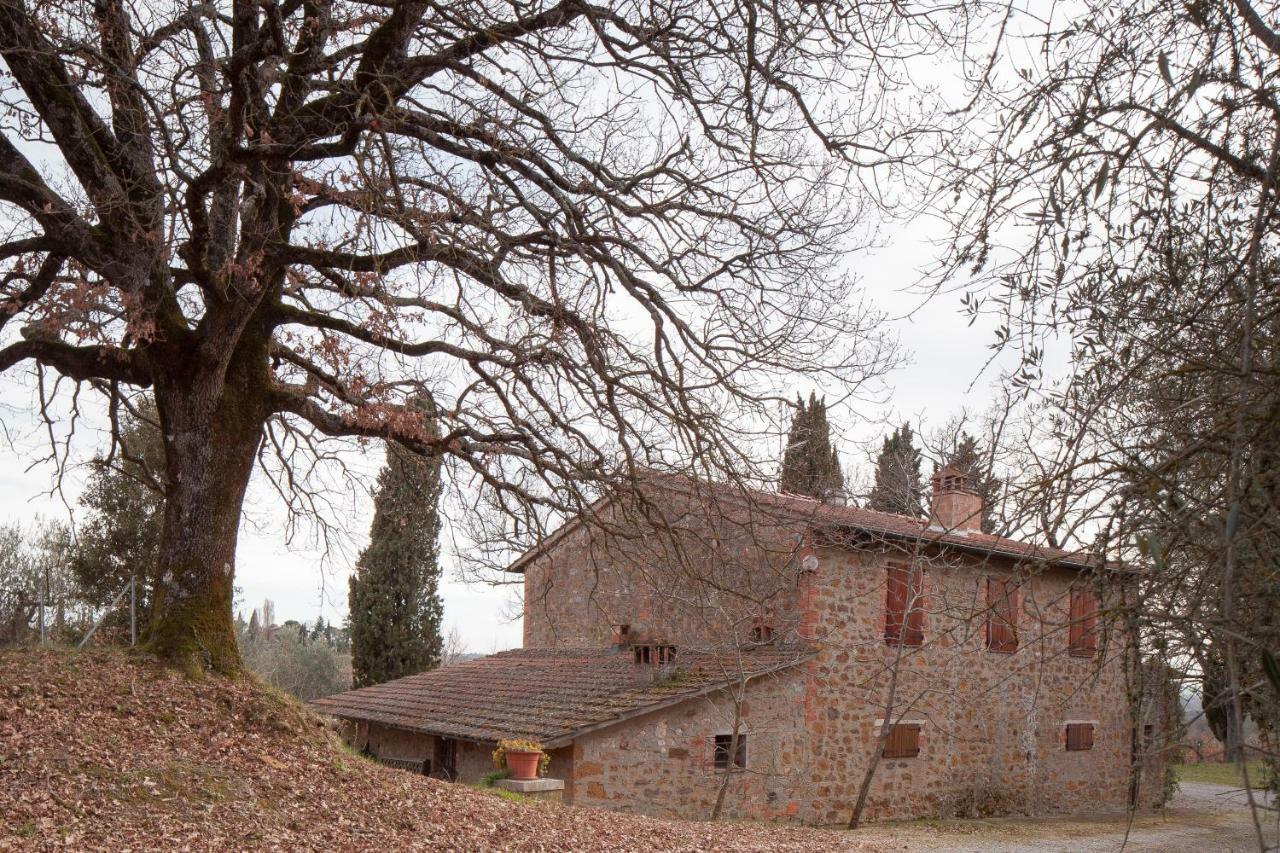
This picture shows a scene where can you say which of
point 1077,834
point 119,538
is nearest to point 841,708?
point 1077,834

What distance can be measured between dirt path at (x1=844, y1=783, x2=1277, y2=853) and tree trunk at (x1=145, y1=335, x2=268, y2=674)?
8.87 metres

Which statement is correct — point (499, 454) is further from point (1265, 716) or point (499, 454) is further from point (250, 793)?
point (1265, 716)

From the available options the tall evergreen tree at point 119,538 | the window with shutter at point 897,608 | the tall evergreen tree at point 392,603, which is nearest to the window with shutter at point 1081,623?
the window with shutter at point 897,608

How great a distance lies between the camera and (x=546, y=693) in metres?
16.7

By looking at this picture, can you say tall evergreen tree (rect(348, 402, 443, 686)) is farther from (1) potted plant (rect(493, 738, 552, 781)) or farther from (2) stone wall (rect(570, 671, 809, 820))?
(1) potted plant (rect(493, 738, 552, 781))

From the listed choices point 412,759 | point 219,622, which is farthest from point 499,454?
point 412,759

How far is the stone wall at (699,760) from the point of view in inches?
570

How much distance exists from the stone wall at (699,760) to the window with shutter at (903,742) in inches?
79.7

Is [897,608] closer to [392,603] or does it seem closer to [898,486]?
[898,486]

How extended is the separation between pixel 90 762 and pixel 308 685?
80.6 ft

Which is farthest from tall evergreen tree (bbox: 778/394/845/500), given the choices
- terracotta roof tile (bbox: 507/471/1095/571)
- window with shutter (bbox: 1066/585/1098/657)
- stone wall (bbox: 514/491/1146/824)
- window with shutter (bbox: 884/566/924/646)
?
window with shutter (bbox: 884/566/924/646)

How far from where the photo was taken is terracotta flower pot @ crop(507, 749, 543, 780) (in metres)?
12.6

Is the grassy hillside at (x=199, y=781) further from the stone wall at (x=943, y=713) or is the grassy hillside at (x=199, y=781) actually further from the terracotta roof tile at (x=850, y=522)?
the stone wall at (x=943, y=713)

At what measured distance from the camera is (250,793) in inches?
275
